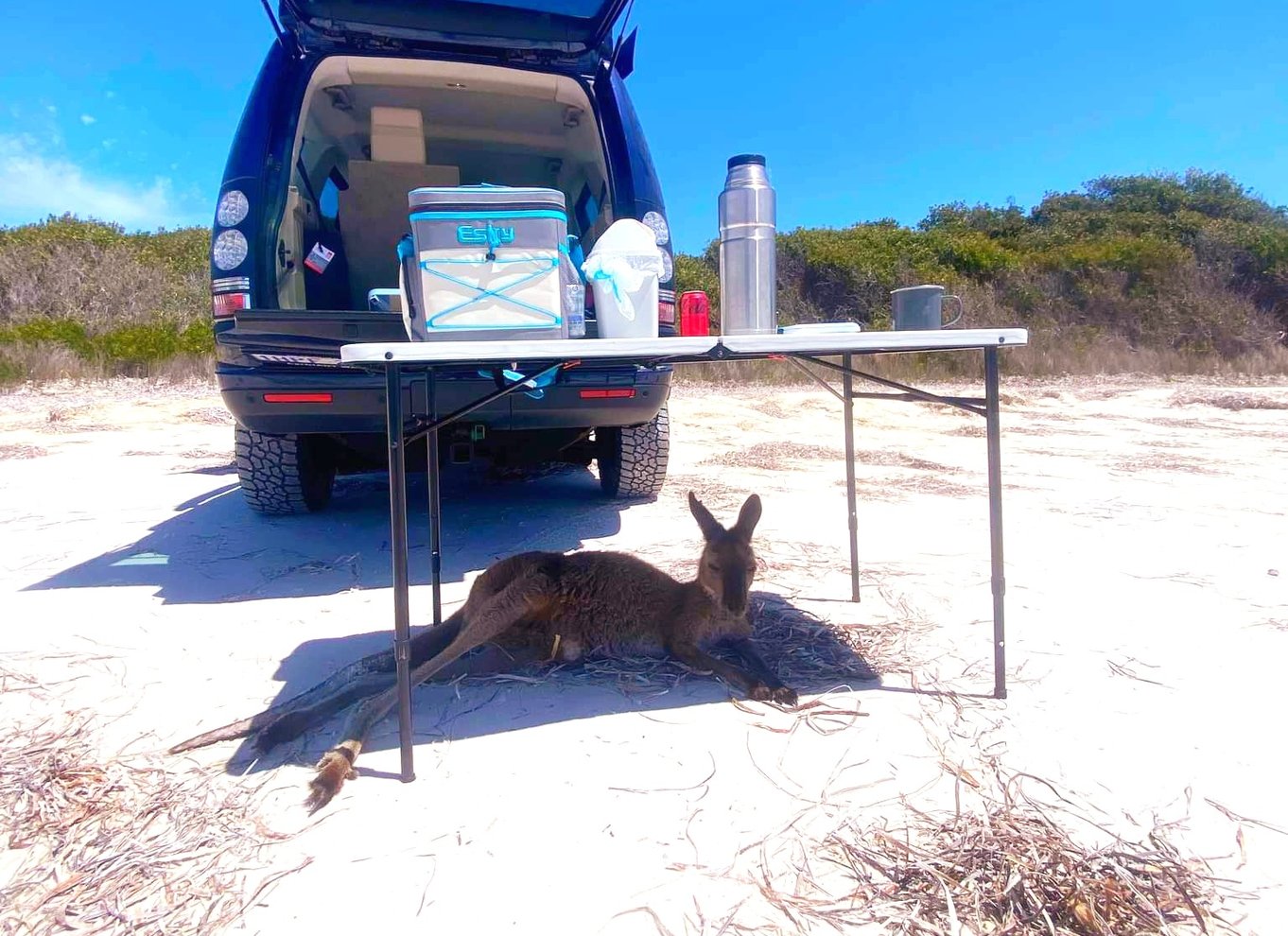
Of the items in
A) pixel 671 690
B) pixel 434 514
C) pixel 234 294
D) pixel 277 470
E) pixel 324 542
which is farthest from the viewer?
pixel 277 470

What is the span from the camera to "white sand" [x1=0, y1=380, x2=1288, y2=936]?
1.72 meters

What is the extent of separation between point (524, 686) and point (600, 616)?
36 cm

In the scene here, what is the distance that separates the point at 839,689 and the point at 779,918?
1110 mm

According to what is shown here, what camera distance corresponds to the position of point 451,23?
152 inches

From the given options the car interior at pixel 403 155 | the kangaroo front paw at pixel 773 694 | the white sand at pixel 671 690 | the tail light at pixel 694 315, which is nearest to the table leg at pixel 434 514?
the white sand at pixel 671 690

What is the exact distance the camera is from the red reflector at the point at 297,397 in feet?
11.8

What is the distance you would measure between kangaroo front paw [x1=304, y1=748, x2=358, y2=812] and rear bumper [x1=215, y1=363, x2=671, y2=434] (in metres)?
1.92

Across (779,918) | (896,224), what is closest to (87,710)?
(779,918)

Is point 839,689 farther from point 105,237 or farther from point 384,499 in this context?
point 105,237

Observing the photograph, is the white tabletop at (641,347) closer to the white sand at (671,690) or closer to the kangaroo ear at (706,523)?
the kangaroo ear at (706,523)

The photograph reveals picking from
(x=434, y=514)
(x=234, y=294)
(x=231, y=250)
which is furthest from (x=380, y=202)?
(x=434, y=514)

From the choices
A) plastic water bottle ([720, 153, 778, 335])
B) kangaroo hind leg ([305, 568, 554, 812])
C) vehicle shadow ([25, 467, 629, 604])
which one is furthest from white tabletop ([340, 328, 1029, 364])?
vehicle shadow ([25, 467, 629, 604])

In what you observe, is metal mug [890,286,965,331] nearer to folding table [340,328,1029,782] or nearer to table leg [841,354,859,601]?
folding table [340,328,1029,782]

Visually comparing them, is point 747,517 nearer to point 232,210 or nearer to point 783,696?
point 783,696
